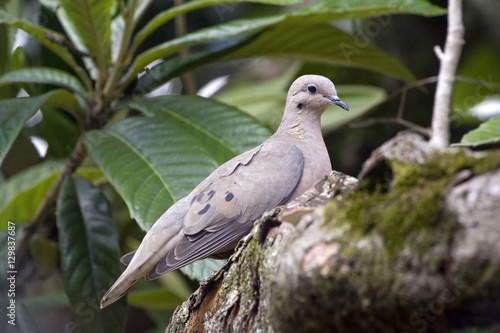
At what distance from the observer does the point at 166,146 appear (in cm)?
267

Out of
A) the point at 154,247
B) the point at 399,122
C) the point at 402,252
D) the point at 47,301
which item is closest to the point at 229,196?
the point at 154,247

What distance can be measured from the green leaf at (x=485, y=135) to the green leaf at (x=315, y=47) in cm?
126

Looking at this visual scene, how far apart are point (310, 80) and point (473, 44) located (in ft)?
8.51

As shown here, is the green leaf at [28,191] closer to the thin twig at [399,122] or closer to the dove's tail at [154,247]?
the dove's tail at [154,247]

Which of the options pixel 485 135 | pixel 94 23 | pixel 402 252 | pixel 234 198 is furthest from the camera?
pixel 94 23

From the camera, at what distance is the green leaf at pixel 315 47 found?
3141 millimetres

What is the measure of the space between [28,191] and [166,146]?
106 cm

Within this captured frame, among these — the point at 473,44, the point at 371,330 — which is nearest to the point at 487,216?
the point at 371,330

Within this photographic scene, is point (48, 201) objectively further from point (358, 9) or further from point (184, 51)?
point (358, 9)

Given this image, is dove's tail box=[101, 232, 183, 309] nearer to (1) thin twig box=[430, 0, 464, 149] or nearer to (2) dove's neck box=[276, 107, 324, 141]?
(2) dove's neck box=[276, 107, 324, 141]

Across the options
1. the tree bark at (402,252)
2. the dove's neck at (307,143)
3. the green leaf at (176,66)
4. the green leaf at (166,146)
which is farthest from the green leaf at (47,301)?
the tree bark at (402,252)

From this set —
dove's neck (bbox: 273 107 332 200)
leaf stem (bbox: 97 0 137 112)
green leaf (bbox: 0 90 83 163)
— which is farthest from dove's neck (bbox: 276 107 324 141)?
green leaf (bbox: 0 90 83 163)

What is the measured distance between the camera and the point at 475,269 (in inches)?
38.1

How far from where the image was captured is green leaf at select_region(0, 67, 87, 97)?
287cm
